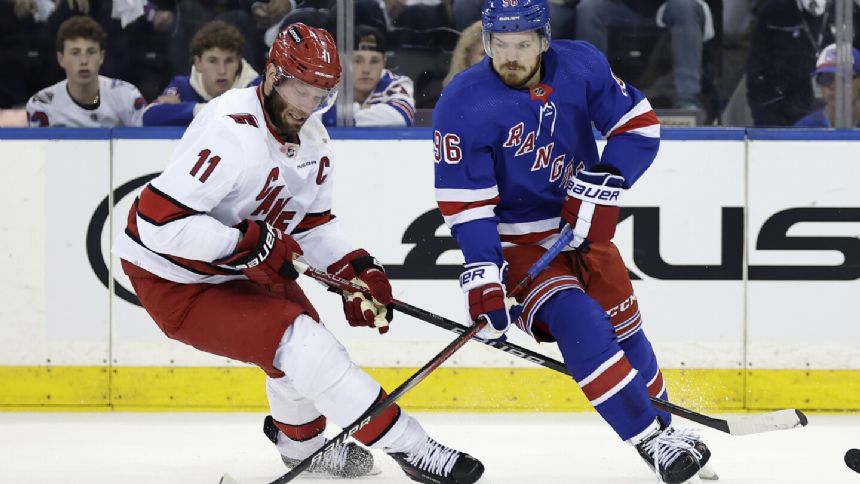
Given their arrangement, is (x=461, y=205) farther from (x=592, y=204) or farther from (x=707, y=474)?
(x=707, y=474)

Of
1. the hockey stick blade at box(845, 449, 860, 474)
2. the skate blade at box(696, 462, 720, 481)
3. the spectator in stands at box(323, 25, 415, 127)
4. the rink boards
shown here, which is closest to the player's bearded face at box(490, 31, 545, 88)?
the skate blade at box(696, 462, 720, 481)

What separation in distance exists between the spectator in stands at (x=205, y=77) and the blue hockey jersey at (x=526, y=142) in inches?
59.1

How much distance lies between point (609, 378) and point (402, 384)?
1.61 feet

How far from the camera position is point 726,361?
4480 mm

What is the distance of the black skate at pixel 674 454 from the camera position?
301 cm

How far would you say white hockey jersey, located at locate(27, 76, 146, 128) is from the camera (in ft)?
15.1

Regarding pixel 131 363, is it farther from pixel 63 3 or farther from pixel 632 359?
pixel 632 359

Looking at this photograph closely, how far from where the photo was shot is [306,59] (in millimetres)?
3129

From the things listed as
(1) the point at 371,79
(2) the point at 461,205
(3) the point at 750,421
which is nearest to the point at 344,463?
(2) the point at 461,205

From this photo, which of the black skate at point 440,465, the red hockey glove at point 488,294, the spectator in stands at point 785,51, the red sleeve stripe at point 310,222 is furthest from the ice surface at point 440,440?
the spectator in stands at point 785,51

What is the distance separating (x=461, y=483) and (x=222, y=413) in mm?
1525

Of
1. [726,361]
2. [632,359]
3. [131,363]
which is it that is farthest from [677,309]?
[131,363]

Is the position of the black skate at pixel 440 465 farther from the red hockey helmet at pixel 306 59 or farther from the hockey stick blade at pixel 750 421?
the red hockey helmet at pixel 306 59

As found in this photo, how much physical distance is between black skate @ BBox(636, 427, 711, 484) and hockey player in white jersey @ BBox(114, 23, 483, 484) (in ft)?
1.31
